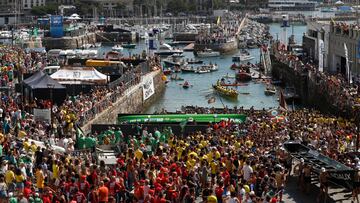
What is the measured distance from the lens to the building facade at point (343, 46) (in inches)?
2062

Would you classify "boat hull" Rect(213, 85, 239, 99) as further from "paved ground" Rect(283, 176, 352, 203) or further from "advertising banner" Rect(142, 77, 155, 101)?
"paved ground" Rect(283, 176, 352, 203)

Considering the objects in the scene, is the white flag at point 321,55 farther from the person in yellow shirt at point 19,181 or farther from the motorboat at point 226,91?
the person in yellow shirt at point 19,181

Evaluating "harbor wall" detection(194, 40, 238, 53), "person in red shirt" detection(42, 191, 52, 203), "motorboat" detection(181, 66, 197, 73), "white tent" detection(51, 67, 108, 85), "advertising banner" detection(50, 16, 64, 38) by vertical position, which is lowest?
"motorboat" detection(181, 66, 197, 73)

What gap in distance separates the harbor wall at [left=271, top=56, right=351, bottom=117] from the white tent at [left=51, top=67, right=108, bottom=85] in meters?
14.4

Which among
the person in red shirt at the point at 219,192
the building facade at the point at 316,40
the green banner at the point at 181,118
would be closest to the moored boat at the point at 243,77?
the building facade at the point at 316,40

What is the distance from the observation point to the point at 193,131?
33.7m

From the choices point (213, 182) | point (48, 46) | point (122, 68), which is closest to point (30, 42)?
point (48, 46)

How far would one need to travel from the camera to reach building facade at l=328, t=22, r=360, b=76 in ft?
172

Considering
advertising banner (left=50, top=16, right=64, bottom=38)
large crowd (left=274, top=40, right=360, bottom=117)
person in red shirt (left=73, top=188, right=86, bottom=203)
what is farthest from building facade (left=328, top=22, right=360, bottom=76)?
advertising banner (left=50, top=16, right=64, bottom=38)

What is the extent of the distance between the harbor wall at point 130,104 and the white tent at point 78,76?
71.8 inches

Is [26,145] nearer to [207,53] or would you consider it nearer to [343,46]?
[343,46]

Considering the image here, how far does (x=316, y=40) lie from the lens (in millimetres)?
68062

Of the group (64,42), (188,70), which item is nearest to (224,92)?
(188,70)

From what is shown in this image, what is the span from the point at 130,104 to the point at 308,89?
52.9 ft
